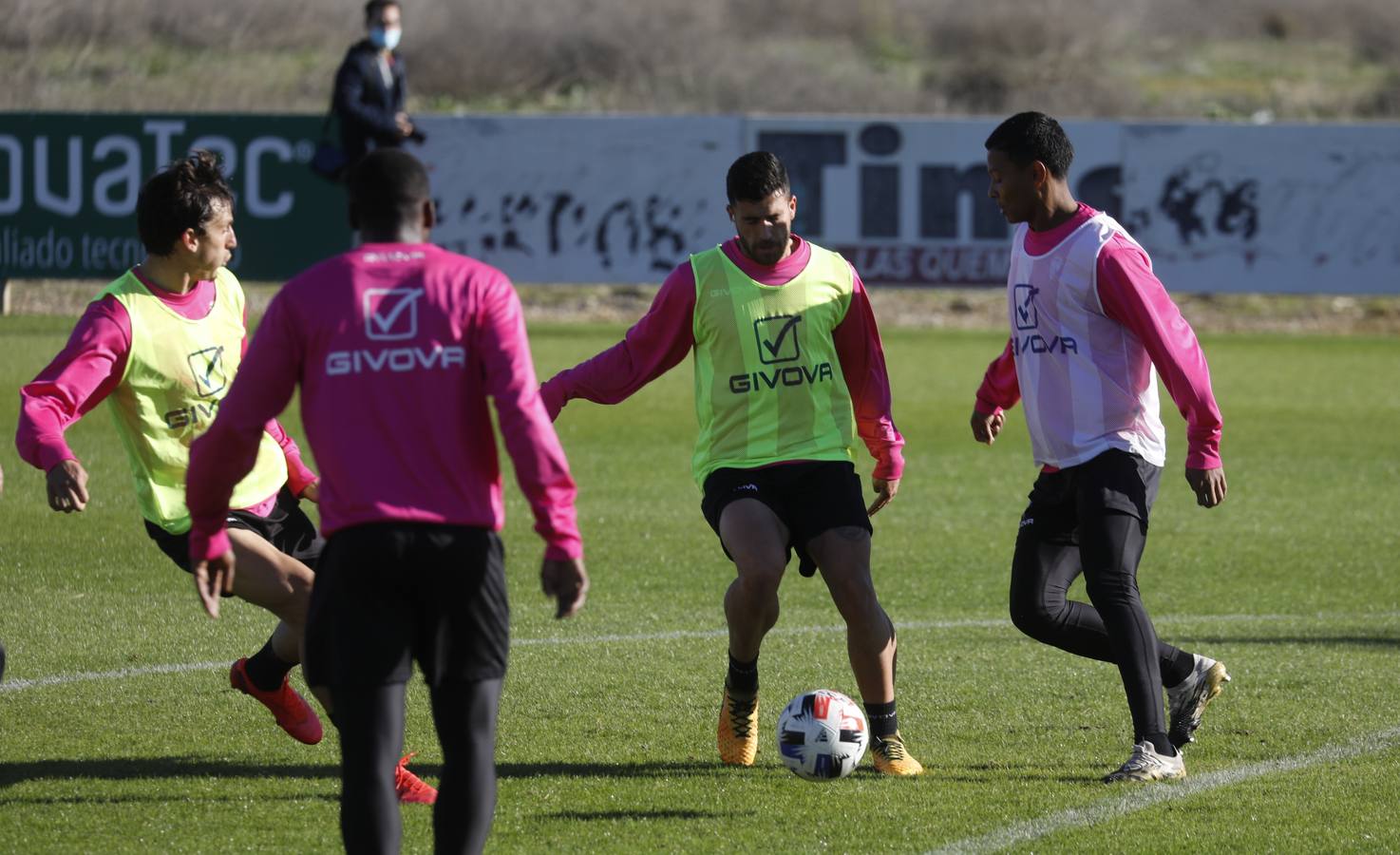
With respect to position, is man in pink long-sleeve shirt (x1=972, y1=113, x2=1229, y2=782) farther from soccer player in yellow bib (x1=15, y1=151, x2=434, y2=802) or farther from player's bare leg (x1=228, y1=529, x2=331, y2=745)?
player's bare leg (x1=228, y1=529, x2=331, y2=745)

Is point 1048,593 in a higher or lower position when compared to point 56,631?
higher

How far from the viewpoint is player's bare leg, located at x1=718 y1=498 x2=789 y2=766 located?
580 centimetres

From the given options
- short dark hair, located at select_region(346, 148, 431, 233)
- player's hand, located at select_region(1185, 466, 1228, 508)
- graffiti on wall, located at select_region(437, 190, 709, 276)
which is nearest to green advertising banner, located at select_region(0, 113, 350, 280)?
graffiti on wall, located at select_region(437, 190, 709, 276)

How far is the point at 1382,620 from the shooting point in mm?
8578

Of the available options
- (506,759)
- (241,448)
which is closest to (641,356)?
(506,759)

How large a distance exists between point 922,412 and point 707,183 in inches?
294

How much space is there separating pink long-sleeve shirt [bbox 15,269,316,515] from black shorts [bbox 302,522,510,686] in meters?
1.31

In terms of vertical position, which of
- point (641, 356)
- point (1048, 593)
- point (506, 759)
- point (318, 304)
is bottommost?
point (506, 759)

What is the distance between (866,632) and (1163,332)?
1.22 metres

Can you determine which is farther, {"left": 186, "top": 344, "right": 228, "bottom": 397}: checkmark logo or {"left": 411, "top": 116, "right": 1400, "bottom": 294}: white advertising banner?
{"left": 411, "top": 116, "right": 1400, "bottom": 294}: white advertising banner

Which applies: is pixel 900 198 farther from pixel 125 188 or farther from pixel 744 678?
pixel 744 678

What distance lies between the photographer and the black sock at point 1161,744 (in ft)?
18.8

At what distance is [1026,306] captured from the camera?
5.91 m

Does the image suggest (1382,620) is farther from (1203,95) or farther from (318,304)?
(1203,95)
